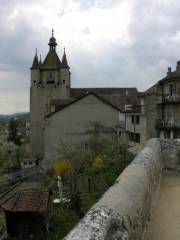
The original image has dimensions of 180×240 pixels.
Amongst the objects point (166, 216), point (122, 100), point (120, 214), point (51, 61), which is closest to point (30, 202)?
point (166, 216)

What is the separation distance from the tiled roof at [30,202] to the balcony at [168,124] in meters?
20.3

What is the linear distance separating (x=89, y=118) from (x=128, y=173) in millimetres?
37610

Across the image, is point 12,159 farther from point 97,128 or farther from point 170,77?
point 170,77

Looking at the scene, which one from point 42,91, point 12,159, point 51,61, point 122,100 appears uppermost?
point 51,61

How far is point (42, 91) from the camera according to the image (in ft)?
234

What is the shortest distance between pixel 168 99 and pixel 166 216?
36689 millimetres

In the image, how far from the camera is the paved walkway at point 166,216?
638cm

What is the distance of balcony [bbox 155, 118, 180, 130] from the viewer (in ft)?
136

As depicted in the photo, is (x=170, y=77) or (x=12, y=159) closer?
(x=170, y=77)

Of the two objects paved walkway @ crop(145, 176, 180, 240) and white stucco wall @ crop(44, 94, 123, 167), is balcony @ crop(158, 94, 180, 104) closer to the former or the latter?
white stucco wall @ crop(44, 94, 123, 167)

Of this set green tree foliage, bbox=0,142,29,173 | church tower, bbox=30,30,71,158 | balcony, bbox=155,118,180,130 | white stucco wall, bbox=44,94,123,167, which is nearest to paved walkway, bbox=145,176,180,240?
balcony, bbox=155,118,180,130

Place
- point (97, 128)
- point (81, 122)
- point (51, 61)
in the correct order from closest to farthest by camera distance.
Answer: point (81, 122)
point (97, 128)
point (51, 61)

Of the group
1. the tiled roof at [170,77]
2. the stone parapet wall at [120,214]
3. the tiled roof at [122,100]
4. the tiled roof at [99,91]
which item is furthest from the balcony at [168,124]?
the stone parapet wall at [120,214]

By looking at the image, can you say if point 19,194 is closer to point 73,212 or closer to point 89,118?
point 73,212
